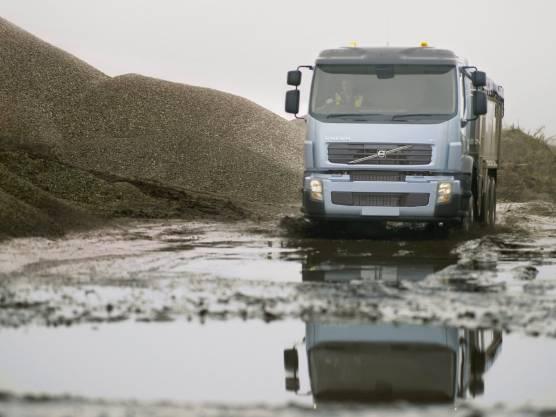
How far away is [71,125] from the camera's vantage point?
128 ft

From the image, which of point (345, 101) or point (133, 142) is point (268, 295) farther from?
point (133, 142)

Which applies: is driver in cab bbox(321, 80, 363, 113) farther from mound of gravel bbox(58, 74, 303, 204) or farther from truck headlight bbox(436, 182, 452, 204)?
mound of gravel bbox(58, 74, 303, 204)

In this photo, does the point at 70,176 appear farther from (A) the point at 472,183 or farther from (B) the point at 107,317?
(B) the point at 107,317

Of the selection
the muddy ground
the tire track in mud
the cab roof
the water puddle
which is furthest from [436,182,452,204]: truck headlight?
the water puddle

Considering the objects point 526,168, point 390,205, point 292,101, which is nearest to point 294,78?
point 292,101

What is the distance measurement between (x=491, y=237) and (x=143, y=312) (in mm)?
11255

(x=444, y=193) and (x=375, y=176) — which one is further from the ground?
(x=375, y=176)

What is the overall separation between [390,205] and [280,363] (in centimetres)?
1113

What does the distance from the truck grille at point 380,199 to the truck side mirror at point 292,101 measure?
151cm

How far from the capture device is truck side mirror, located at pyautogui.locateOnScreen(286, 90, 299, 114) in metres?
18.4

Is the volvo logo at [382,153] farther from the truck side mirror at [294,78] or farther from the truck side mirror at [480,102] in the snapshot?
the truck side mirror at [294,78]

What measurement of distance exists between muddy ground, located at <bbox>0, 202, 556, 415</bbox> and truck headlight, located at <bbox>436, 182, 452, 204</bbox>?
0.76m

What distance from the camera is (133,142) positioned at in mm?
37312

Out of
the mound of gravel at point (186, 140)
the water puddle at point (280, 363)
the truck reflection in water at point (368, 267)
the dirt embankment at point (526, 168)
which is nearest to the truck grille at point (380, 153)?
the truck reflection in water at point (368, 267)
